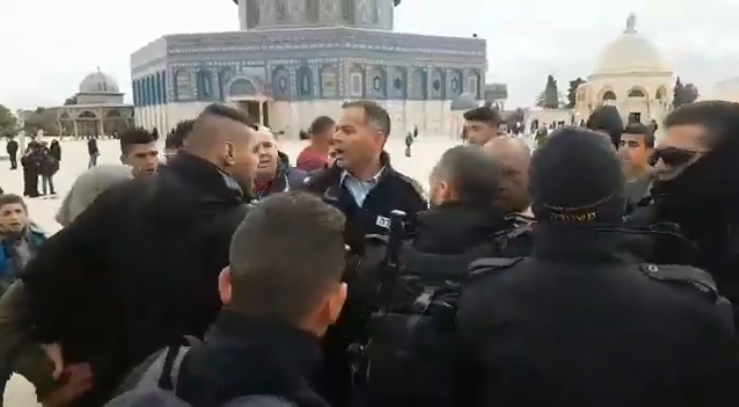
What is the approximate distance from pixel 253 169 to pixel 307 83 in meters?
34.0

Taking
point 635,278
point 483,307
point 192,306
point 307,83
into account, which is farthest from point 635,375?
point 307,83

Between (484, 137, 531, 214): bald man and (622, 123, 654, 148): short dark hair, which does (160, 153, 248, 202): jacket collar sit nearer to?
(484, 137, 531, 214): bald man

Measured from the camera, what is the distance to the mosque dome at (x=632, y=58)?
39469mm

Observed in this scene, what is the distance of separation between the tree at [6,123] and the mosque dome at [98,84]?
6911 millimetres

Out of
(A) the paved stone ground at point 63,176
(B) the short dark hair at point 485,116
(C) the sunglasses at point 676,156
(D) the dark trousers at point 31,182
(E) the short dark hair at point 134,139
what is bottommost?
(A) the paved stone ground at point 63,176

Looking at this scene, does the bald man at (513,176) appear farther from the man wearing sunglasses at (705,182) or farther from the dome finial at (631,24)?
the dome finial at (631,24)

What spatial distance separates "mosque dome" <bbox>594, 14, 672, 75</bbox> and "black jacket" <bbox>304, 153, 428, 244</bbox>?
38645 millimetres

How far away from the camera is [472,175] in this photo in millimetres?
2418

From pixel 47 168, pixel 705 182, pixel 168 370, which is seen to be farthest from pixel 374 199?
pixel 47 168

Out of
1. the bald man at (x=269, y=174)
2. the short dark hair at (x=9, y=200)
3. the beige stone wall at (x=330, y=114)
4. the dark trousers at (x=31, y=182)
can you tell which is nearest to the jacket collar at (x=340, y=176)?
the bald man at (x=269, y=174)

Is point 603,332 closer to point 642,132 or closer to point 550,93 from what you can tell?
point 642,132

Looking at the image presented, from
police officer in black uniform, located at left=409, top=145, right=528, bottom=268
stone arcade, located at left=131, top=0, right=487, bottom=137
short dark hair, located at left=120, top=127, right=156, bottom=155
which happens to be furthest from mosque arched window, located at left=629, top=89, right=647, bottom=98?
police officer in black uniform, located at left=409, top=145, right=528, bottom=268

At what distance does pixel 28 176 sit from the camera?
1483cm

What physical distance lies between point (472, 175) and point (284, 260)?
3.27 feet
